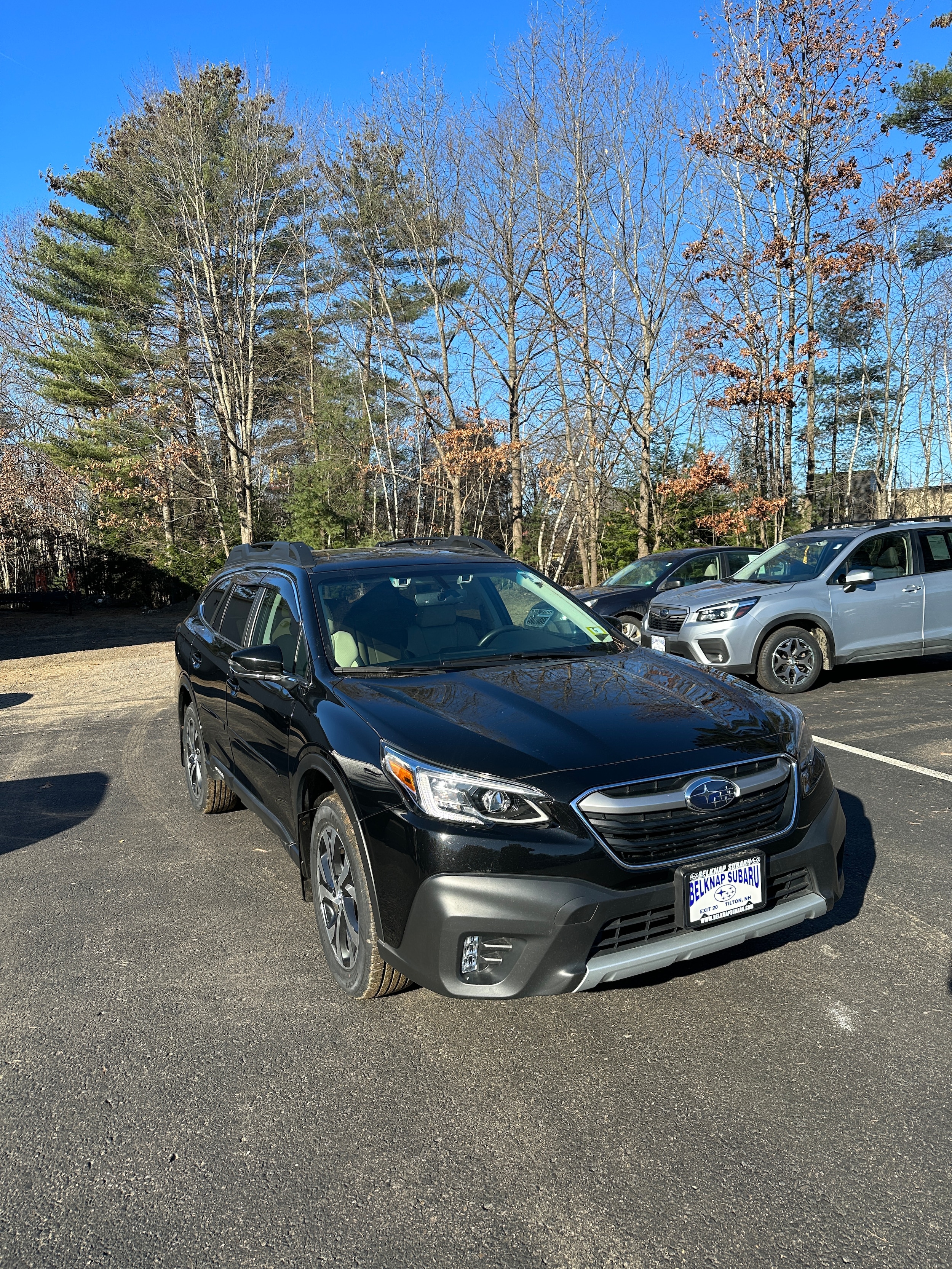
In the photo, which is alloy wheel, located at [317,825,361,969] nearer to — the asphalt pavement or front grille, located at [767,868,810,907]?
the asphalt pavement

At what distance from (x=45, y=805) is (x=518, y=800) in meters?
4.97

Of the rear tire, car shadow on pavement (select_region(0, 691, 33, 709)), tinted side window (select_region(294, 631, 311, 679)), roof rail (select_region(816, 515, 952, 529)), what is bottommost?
car shadow on pavement (select_region(0, 691, 33, 709))

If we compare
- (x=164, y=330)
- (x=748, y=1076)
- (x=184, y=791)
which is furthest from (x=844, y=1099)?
(x=164, y=330)

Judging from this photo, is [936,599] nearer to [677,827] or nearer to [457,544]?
[457,544]

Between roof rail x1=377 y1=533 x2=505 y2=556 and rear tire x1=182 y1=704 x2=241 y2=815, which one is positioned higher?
roof rail x1=377 y1=533 x2=505 y2=556

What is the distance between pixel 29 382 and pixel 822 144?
26694 mm

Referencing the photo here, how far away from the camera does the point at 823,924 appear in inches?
161

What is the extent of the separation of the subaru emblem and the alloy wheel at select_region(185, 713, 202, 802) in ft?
12.6

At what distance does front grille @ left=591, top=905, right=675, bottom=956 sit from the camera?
2.99 m

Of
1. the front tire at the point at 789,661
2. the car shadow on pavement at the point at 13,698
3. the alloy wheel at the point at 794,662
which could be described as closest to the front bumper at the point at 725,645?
the front tire at the point at 789,661

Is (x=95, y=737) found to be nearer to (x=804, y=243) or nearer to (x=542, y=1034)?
(x=542, y=1034)

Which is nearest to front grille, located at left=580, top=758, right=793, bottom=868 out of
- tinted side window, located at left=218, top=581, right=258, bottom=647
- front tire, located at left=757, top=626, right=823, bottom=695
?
tinted side window, located at left=218, top=581, right=258, bottom=647

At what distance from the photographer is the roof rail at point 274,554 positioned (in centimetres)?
501

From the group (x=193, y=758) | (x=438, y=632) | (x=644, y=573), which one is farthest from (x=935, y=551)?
(x=193, y=758)
